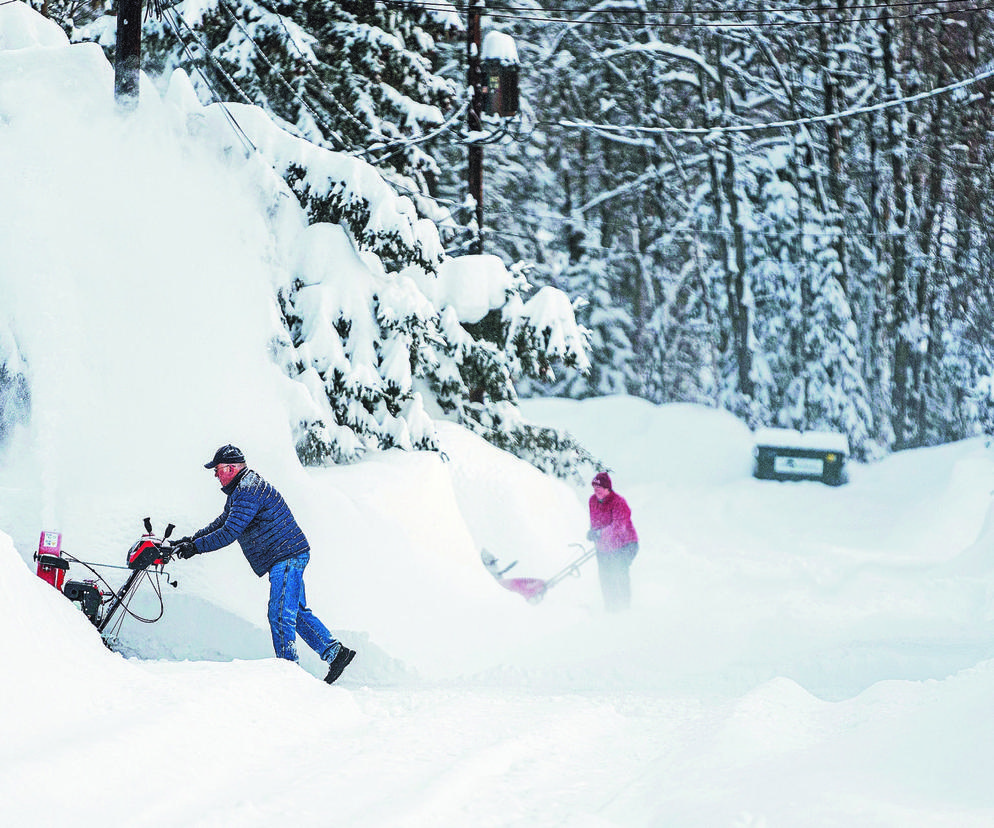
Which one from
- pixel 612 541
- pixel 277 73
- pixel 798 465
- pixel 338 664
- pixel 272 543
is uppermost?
pixel 277 73

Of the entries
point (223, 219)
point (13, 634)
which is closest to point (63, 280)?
point (223, 219)

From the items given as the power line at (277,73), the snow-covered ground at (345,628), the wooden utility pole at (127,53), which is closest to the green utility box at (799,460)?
the snow-covered ground at (345,628)

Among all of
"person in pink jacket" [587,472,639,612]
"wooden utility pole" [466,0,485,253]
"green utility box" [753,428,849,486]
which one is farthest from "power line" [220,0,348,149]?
"green utility box" [753,428,849,486]

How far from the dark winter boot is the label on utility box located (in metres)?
18.1

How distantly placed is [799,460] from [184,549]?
19.2 meters

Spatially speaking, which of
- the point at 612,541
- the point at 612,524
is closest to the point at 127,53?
the point at 612,524

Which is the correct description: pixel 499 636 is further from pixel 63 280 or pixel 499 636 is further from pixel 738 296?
pixel 738 296

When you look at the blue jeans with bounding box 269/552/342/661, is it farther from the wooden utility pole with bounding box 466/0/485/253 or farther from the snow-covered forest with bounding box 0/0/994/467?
the snow-covered forest with bounding box 0/0/994/467

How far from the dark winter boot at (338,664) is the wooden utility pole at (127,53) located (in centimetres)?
574

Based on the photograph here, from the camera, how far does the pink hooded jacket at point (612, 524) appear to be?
11492 mm

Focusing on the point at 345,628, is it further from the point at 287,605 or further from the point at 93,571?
the point at 93,571

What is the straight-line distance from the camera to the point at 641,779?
4.86 metres

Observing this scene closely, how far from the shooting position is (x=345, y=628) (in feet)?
26.7

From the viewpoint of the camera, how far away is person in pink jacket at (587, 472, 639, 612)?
11.5 m
